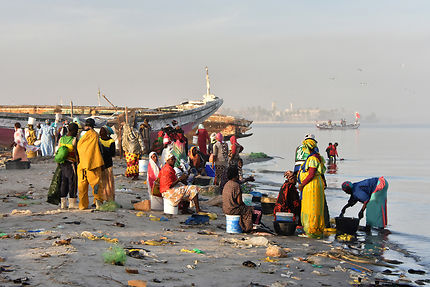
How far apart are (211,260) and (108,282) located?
1.83 m

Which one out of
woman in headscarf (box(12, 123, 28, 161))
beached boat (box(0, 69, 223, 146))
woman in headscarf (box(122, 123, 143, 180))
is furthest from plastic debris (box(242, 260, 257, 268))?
beached boat (box(0, 69, 223, 146))

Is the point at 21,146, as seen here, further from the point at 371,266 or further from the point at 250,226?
the point at 371,266

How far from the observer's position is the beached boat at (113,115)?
26400 mm

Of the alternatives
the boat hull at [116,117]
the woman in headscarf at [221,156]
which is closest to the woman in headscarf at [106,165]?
the woman in headscarf at [221,156]

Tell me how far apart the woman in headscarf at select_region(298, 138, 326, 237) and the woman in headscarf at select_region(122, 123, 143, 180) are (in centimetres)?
712

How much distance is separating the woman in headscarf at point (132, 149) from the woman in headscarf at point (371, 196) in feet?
22.5

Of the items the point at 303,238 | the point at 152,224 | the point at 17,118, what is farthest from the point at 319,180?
the point at 17,118

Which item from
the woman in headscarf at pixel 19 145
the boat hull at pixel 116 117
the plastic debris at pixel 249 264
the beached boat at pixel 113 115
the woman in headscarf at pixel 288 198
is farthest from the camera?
the boat hull at pixel 116 117

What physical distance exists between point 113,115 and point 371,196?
20.2 m

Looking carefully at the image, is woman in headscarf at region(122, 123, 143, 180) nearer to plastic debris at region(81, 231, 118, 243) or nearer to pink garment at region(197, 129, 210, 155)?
pink garment at region(197, 129, 210, 155)

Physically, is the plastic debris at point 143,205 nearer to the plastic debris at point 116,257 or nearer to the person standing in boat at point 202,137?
the plastic debris at point 116,257

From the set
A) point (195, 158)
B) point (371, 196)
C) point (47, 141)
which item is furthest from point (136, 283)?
point (47, 141)

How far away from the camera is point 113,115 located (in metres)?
29.2

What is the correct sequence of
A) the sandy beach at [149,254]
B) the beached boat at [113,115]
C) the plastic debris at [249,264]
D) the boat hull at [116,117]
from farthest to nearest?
1. the boat hull at [116,117]
2. the beached boat at [113,115]
3. the plastic debris at [249,264]
4. the sandy beach at [149,254]
